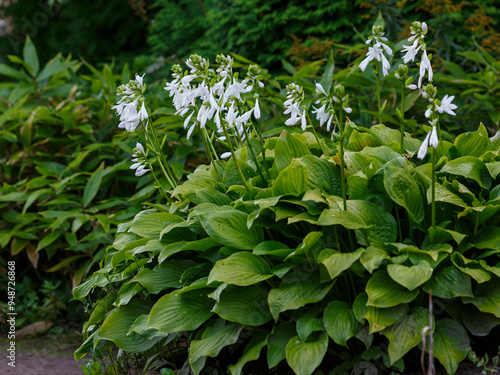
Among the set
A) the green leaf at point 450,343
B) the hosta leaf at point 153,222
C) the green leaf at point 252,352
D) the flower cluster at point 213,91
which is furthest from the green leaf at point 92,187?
the green leaf at point 450,343

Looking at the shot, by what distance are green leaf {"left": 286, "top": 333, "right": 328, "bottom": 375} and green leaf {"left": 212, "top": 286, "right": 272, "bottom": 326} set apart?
0.65 feet

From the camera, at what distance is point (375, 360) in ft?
7.20

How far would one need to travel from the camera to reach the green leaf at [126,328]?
95.6 inches

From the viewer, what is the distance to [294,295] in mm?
2143

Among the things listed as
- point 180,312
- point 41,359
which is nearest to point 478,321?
point 180,312

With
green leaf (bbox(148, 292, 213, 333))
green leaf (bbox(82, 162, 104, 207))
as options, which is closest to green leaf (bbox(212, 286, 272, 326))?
green leaf (bbox(148, 292, 213, 333))

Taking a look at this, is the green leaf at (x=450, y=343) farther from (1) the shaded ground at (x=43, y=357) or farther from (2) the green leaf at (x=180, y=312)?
(1) the shaded ground at (x=43, y=357)

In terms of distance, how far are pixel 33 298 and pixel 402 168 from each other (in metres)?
3.31

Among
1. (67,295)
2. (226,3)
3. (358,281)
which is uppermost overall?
(226,3)

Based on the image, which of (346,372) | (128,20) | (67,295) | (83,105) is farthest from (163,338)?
(128,20)

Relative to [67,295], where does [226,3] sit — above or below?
above

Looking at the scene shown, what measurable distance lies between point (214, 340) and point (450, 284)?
1.03 m

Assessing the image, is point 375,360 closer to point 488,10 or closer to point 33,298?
point 33,298

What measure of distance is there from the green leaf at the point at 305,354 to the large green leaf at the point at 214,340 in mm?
251
